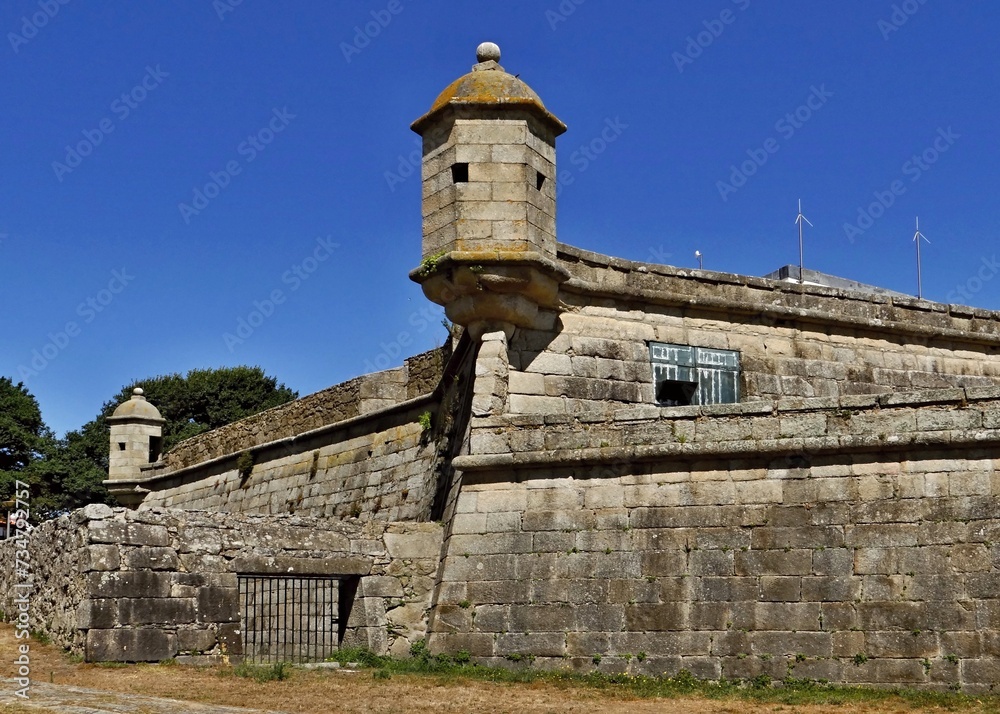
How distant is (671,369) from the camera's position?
16.5 m

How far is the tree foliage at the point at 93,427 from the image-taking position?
4147cm

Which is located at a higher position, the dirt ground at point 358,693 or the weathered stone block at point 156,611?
the weathered stone block at point 156,611

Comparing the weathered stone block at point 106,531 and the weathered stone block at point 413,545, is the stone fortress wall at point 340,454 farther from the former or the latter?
the weathered stone block at point 106,531

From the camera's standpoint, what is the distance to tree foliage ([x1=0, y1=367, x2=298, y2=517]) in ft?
136

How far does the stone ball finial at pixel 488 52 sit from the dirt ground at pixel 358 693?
8.18 metres

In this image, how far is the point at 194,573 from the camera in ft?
42.7

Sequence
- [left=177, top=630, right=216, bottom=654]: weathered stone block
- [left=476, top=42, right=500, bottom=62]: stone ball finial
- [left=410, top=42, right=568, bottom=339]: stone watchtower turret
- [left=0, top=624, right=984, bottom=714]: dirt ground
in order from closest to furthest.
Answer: [left=0, top=624, right=984, bottom=714]: dirt ground
[left=177, top=630, right=216, bottom=654]: weathered stone block
[left=410, top=42, right=568, bottom=339]: stone watchtower turret
[left=476, top=42, right=500, bottom=62]: stone ball finial

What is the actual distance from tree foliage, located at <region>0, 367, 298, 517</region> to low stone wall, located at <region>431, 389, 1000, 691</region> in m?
28.7

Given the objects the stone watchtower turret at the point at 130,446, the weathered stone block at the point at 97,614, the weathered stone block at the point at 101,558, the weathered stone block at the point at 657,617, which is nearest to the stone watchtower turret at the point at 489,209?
the weathered stone block at the point at 657,617

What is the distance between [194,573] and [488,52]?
778 cm

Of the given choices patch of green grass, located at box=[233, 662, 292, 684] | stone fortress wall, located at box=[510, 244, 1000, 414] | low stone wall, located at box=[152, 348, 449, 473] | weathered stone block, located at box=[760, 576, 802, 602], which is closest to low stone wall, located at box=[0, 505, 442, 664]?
patch of green grass, located at box=[233, 662, 292, 684]

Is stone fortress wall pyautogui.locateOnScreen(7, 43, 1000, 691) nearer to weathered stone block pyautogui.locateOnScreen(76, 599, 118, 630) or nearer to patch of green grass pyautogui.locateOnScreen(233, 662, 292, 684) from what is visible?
weathered stone block pyautogui.locateOnScreen(76, 599, 118, 630)

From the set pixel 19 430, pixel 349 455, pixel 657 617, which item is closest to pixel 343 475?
pixel 349 455

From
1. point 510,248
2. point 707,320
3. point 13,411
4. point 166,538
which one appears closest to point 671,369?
point 707,320
